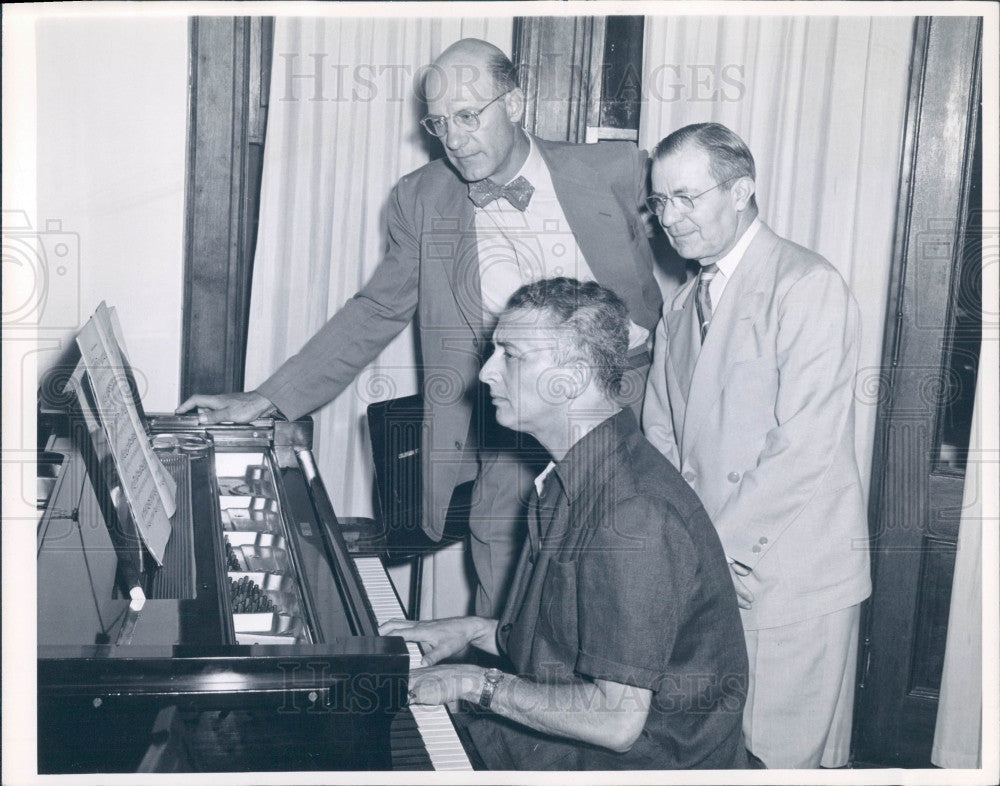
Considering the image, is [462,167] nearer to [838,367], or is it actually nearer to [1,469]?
[838,367]

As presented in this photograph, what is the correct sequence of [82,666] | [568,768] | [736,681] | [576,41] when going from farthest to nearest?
[576,41] < [568,768] < [736,681] < [82,666]

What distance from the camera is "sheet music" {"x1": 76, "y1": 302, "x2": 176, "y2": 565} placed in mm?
1651

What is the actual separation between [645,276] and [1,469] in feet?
5.44

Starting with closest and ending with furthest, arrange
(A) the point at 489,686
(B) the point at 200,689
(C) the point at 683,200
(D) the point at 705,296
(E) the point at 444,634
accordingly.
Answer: (B) the point at 200,689
(A) the point at 489,686
(E) the point at 444,634
(C) the point at 683,200
(D) the point at 705,296

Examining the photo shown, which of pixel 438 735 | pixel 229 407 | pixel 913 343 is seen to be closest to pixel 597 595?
pixel 438 735

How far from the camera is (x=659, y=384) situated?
258 cm

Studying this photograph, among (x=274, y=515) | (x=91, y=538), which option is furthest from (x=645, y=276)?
(x=91, y=538)

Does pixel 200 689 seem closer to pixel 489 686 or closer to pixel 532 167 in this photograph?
pixel 489 686

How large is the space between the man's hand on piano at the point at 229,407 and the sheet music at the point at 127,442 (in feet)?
1.54

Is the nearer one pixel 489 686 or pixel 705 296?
pixel 489 686

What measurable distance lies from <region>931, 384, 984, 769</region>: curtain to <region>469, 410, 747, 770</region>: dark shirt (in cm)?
151

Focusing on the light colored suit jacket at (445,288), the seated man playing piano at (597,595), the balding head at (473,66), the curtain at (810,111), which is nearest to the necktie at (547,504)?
the seated man playing piano at (597,595)

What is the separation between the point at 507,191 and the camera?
2.65 meters

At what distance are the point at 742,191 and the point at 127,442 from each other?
1.44 m
